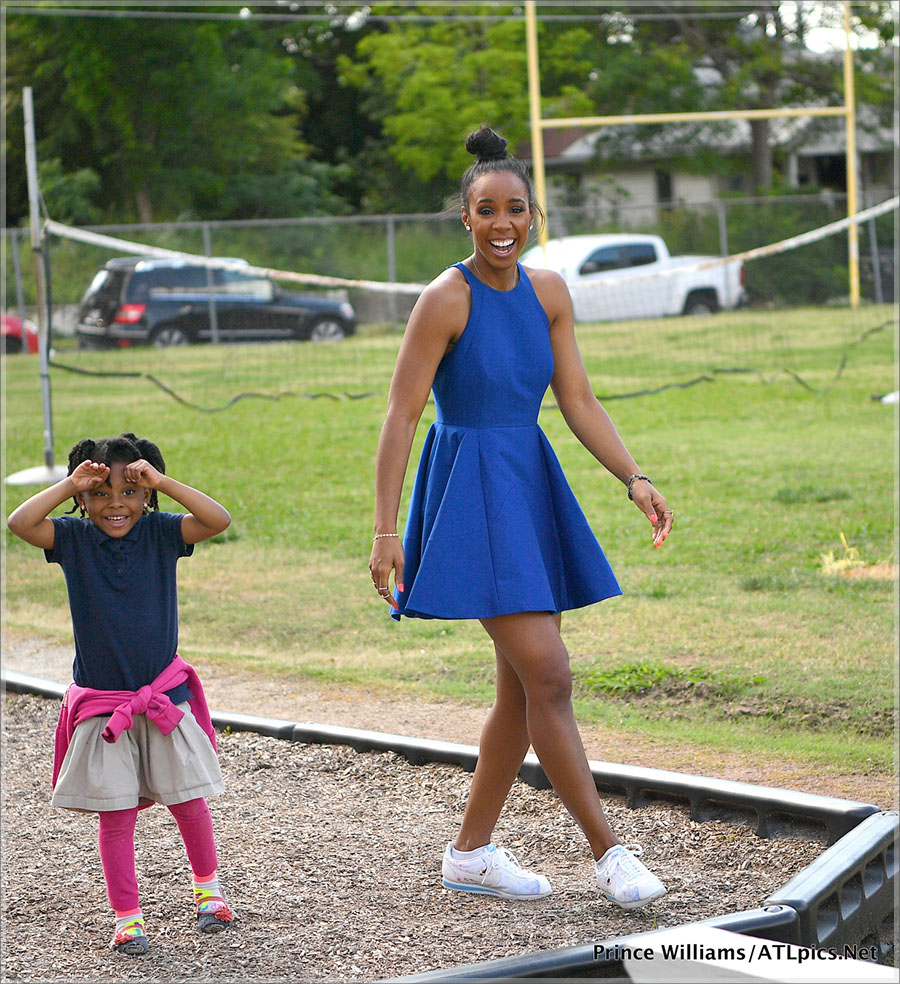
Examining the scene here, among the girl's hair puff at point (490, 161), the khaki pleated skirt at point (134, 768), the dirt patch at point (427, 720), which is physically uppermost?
the girl's hair puff at point (490, 161)

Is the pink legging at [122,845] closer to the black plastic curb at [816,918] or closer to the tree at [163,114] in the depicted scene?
the black plastic curb at [816,918]

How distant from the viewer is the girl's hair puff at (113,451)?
3.30 meters

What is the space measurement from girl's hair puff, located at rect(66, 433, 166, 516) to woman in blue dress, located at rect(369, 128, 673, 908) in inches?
24.7

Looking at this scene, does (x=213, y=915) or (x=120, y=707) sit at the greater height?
(x=120, y=707)

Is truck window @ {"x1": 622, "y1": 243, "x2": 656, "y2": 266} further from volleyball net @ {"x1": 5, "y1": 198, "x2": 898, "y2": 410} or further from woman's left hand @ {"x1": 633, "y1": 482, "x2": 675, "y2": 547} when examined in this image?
woman's left hand @ {"x1": 633, "y1": 482, "x2": 675, "y2": 547}

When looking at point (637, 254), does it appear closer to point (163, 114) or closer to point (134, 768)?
point (163, 114)

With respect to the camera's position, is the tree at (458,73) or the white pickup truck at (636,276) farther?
the tree at (458,73)

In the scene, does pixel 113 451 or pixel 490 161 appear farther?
pixel 490 161

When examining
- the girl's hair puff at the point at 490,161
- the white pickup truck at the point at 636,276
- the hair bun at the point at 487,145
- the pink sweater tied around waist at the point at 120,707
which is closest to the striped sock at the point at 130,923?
the pink sweater tied around waist at the point at 120,707

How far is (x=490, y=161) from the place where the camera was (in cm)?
344

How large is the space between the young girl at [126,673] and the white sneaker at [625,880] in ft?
3.21

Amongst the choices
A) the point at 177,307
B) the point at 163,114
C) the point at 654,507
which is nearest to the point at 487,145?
the point at 654,507

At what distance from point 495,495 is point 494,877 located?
1.04 m

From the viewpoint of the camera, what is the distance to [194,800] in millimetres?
3334
